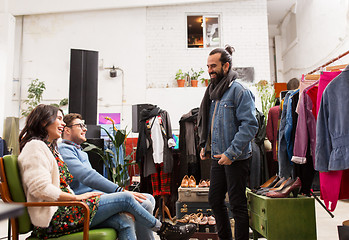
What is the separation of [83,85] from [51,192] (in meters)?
3.74

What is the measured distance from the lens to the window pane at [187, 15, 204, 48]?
8180 mm

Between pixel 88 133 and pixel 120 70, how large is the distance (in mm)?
3725

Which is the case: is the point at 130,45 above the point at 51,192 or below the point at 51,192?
above

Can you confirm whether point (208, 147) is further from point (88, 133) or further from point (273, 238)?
point (88, 133)

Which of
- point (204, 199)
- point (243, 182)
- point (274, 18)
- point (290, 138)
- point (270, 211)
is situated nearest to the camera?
point (243, 182)

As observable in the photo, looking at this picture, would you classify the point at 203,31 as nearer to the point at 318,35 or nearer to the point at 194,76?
the point at 194,76

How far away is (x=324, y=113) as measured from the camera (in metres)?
1.92

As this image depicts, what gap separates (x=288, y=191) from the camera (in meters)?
2.43

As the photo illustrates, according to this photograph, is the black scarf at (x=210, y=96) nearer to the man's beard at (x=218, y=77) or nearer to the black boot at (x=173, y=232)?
the man's beard at (x=218, y=77)

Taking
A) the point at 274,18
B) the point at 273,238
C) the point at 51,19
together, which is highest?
the point at 274,18

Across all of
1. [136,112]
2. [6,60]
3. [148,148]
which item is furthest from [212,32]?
[6,60]

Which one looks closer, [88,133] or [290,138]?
[290,138]

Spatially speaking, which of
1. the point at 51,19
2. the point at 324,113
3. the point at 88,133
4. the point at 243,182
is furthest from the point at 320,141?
the point at 51,19

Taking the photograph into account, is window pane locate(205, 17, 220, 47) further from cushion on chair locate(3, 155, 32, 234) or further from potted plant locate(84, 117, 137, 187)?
cushion on chair locate(3, 155, 32, 234)
